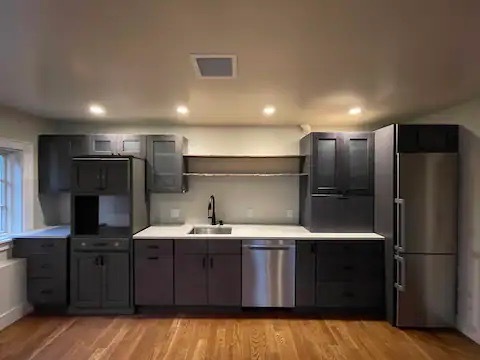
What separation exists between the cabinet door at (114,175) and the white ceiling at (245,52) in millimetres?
680

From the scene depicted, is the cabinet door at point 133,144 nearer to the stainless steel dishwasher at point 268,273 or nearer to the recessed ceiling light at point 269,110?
the recessed ceiling light at point 269,110

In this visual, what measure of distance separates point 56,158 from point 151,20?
3404mm

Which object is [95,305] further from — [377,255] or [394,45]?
[394,45]

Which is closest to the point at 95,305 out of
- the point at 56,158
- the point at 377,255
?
the point at 56,158

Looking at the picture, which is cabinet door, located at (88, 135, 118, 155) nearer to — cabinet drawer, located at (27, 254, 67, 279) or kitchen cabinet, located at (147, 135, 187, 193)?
kitchen cabinet, located at (147, 135, 187, 193)

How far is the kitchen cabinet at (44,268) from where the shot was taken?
397cm

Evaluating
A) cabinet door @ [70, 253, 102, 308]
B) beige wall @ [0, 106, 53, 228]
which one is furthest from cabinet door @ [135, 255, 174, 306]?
beige wall @ [0, 106, 53, 228]

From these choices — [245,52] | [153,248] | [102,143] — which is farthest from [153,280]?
[245,52]

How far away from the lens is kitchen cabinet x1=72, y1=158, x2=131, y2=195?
13.0 ft

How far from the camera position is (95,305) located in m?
3.98

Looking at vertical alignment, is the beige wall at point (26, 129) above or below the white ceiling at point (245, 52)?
below

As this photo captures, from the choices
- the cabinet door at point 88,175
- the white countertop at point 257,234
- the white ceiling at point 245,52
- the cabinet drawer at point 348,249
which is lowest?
the cabinet drawer at point 348,249

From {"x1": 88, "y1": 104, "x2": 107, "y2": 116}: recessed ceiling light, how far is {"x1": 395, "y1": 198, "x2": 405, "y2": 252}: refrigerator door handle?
3.25 metres

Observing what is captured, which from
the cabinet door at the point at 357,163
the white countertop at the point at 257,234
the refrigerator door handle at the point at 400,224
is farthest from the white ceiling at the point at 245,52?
the white countertop at the point at 257,234
